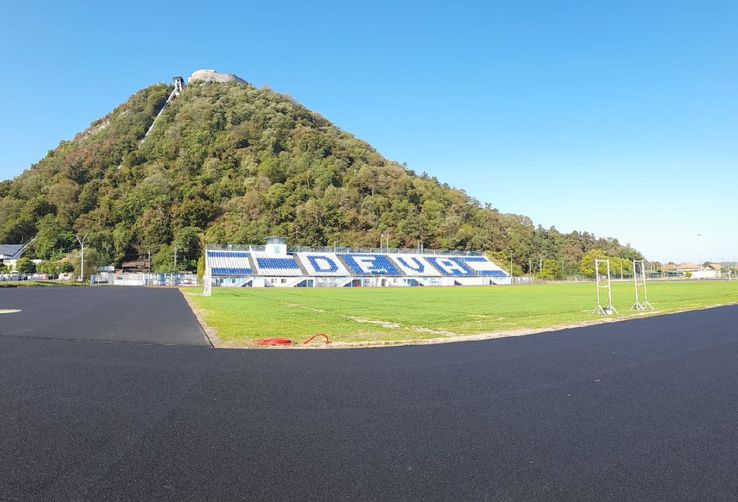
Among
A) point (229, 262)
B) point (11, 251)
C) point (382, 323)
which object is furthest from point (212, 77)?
point (382, 323)

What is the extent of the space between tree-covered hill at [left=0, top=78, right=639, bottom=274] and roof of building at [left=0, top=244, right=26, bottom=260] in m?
3.86

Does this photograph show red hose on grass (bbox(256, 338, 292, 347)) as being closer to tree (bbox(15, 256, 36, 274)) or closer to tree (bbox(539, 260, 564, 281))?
tree (bbox(15, 256, 36, 274))

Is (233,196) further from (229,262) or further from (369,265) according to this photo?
(369,265)

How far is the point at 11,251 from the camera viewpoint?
322ft

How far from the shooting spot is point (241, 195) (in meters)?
116

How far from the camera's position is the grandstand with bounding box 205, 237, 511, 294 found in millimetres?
64125

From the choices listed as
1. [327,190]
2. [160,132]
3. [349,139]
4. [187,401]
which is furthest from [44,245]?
[187,401]

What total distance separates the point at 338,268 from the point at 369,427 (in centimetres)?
6537

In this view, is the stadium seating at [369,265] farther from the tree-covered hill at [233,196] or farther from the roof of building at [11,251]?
the roof of building at [11,251]

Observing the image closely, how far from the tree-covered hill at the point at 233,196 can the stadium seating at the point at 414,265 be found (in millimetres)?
23892

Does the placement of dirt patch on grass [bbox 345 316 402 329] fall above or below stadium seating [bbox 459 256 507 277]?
below

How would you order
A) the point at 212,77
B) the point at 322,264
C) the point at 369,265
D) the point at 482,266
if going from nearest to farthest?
the point at 322,264 < the point at 369,265 < the point at 482,266 < the point at 212,77

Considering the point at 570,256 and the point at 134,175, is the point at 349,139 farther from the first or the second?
the point at 570,256

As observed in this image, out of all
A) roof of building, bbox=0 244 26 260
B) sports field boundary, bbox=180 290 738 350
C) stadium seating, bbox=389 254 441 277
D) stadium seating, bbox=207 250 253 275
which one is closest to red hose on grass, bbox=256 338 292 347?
sports field boundary, bbox=180 290 738 350
